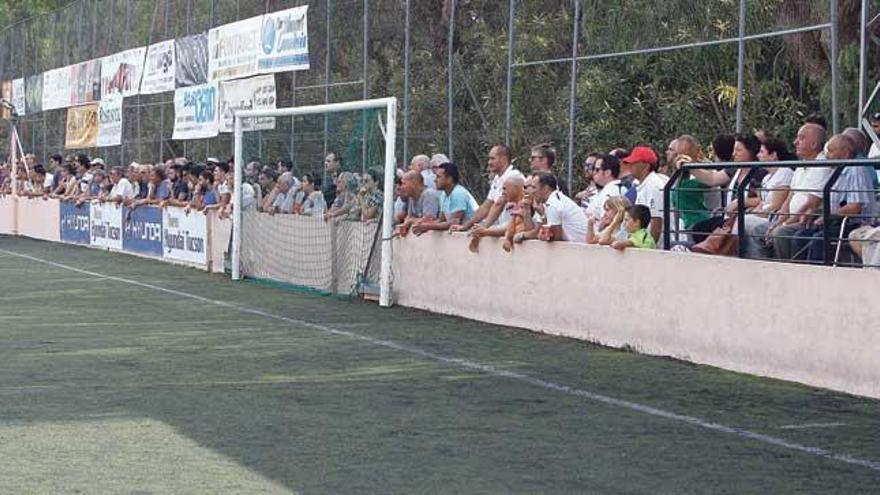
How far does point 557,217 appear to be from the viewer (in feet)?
50.0

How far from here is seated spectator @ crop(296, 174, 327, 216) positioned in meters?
20.6

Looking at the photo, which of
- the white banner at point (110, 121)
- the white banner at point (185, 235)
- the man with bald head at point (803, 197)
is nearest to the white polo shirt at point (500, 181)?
the man with bald head at point (803, 197)

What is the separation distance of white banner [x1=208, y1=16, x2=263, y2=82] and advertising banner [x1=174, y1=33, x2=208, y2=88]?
0.44 m

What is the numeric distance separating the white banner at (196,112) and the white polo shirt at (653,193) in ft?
50.3

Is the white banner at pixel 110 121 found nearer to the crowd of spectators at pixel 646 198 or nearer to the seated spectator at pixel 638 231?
the crowd of spectators at pixel 646 198

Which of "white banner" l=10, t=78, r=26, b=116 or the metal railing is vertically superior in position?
"white banner" l=10, t=78, r=26, b=116

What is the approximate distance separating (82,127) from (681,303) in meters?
26.6

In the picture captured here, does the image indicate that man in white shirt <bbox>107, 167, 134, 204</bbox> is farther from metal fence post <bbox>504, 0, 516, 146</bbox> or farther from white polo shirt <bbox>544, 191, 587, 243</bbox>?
white polo shirt <bbox>544, 191, 587, 243</bbox>

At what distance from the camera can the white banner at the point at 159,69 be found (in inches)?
1266

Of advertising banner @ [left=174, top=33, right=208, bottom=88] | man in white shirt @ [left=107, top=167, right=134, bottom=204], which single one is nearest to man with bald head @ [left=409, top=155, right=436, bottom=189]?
man in white shirt @ [left=107, top=167, right=134, bottom=204]

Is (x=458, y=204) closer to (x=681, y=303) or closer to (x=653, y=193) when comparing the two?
(x=653, y=193)

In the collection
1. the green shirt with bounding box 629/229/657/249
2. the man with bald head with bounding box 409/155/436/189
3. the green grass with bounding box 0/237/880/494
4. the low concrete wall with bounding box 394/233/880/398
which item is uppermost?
the man with bald head with bounding box 409/155/436/189

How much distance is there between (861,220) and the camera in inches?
461

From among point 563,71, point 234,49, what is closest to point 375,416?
point 563,71
